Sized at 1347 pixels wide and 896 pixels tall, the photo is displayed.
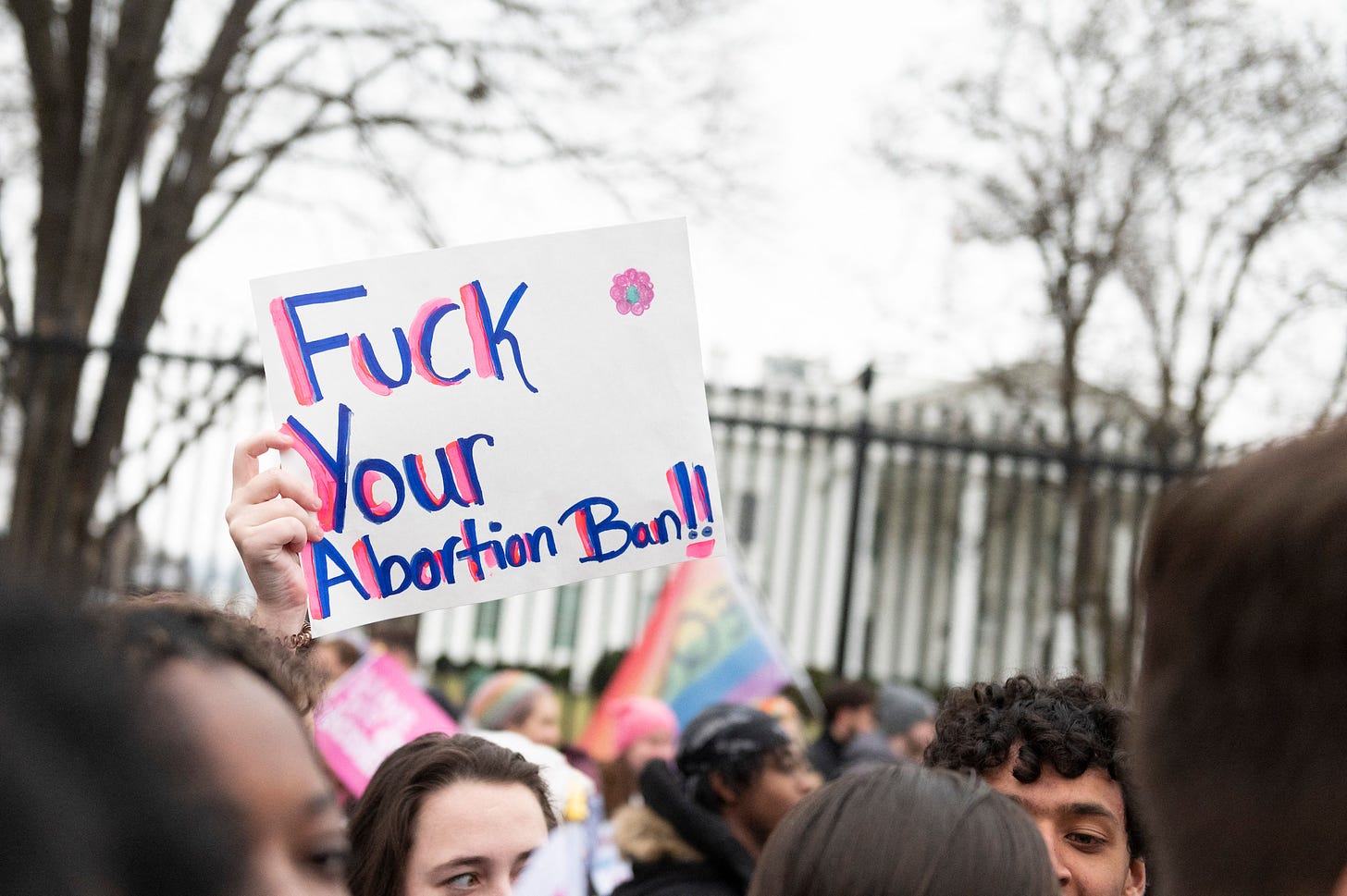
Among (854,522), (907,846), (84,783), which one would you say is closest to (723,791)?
(907,846)

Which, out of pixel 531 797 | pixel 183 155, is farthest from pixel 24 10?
pixel 531 797

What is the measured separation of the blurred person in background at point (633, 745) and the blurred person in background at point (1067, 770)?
263 centimetres

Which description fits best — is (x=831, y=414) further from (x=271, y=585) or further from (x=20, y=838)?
(x=20, y=838)

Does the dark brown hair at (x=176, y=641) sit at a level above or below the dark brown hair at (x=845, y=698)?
above

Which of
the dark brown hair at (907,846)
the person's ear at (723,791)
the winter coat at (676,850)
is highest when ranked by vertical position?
the dark brown hair at (907,846)

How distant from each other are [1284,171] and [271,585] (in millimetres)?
9581

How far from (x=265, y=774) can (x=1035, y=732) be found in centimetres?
169

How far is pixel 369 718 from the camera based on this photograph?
3.72 m

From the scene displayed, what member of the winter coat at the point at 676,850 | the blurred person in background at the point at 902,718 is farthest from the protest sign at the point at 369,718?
the blurred person in background at the point at 902,718

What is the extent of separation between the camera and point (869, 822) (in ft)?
4.97

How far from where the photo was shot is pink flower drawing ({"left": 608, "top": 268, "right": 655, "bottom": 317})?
8.86 feet

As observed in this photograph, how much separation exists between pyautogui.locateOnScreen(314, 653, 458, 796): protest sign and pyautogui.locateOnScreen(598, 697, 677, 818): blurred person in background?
1292 mm

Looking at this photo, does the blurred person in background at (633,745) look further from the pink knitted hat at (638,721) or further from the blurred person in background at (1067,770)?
the blurred person in background at (1067,770)

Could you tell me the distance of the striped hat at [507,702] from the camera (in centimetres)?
524
